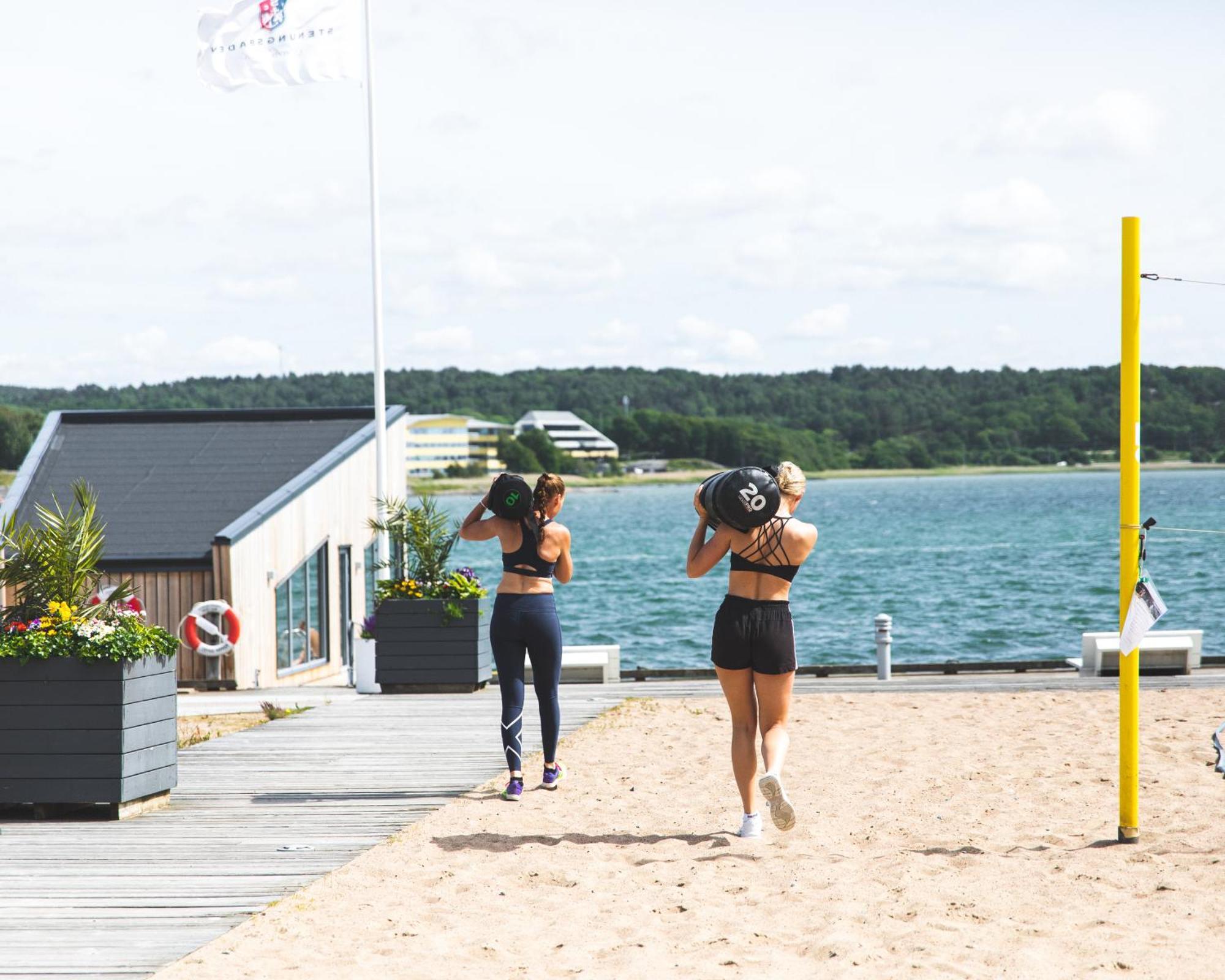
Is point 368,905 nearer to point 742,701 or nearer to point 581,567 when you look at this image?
point 742,701

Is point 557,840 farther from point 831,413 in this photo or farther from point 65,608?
point 831,413

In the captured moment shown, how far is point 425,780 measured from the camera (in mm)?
8953

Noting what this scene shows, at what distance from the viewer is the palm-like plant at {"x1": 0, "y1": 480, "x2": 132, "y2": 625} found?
25.4ft

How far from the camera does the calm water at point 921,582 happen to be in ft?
127

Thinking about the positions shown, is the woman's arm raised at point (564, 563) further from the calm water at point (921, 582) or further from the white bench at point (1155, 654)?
the calm water at point (921, 582)

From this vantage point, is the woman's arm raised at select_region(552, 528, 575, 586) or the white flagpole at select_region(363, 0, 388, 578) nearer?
the woman's arm raised at select_region(552, 528, 575, 586)

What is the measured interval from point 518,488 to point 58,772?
9.29ft

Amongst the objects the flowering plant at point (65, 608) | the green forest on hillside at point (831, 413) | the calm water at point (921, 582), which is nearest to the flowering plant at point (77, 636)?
the flowering plant at point (65, 608)

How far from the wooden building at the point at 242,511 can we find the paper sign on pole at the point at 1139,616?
1256 cm

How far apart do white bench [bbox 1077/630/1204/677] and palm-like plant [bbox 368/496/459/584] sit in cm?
629

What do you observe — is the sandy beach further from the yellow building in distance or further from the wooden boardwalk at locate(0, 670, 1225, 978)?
the yellow building in distance

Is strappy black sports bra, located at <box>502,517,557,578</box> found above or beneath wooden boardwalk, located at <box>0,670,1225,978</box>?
above

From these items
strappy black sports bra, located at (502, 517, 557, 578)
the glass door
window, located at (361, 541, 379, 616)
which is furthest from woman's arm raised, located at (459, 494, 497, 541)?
window, located at (361, 541, 379, 616)

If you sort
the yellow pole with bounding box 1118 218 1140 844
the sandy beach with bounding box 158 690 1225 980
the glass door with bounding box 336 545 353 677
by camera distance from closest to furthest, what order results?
the sandy beach with bounding box 158 690 1225 980, the yellow pole with bounding box 1118 218 1140 844, the glass door with bounding box 336 545 353 677
